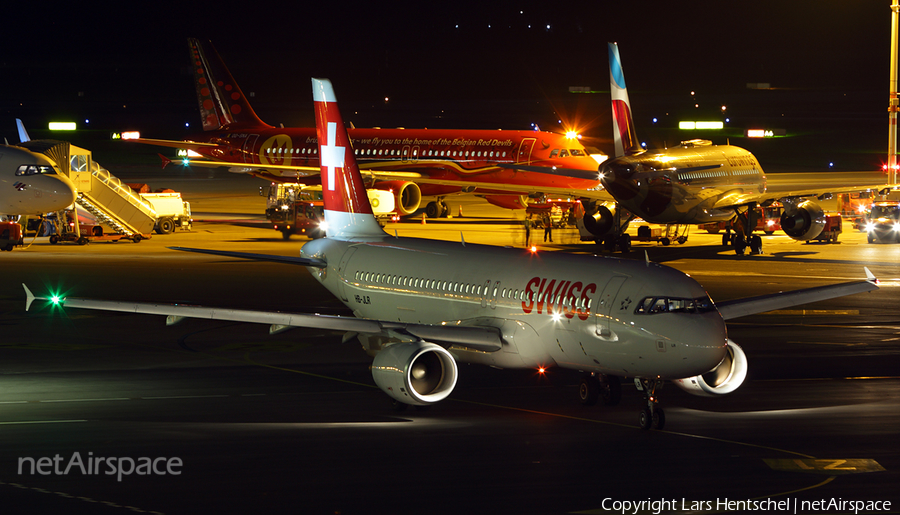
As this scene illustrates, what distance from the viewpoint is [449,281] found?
2620cm

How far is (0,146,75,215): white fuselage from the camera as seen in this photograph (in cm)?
5341

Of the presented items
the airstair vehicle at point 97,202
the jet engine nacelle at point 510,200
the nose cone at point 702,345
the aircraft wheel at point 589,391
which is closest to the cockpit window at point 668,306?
the nose cone at point 702,345

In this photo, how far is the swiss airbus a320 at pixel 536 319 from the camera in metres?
20.5

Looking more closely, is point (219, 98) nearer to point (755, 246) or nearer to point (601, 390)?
point (755, 246)

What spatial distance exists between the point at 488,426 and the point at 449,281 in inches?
220

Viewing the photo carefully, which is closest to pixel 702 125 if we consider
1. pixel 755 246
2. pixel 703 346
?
pixel 755 246

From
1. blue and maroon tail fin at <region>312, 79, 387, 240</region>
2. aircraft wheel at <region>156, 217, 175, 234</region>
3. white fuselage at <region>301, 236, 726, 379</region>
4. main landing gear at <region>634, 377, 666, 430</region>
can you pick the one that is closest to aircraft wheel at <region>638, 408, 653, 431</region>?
main landing gear at <region>634, 377, 666, 430</region>

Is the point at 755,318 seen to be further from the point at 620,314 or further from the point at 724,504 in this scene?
the point at 724,504

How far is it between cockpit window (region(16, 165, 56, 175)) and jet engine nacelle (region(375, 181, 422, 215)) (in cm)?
1981

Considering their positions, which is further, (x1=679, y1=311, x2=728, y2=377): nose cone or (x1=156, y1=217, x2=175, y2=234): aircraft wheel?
(x1=156, y1=217, x2=175, y2=234): aircraft wheel

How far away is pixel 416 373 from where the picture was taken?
72.3ft

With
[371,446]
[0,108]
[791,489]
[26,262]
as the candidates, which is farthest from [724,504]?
[0,108]

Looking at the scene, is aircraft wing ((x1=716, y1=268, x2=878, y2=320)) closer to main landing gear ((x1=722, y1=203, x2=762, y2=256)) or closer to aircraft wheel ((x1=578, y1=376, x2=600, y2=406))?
aircraft wheel ((x1=578, y1=376, x2=600, y2=406))

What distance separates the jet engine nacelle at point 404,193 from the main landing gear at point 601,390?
4265cm
